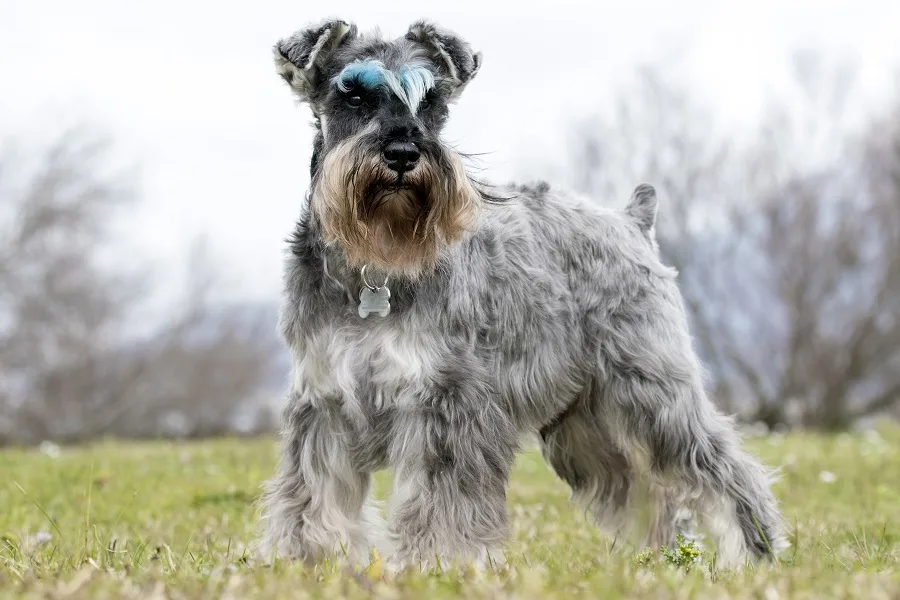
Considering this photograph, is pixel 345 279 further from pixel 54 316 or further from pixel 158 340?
pixel 158 340

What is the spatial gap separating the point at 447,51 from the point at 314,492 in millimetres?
2361

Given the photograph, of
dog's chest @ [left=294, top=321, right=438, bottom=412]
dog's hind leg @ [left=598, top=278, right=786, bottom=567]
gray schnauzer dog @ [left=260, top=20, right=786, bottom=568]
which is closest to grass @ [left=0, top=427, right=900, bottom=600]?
dog's hind leg @ [left=598, top=278, right=786, bottom=567]

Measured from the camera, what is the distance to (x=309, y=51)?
4.96 meters

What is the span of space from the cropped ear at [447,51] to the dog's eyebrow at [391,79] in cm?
40

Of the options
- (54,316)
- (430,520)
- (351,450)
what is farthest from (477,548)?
(54,316)

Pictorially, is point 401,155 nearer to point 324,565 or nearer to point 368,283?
point 368,283

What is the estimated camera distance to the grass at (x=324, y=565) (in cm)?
315

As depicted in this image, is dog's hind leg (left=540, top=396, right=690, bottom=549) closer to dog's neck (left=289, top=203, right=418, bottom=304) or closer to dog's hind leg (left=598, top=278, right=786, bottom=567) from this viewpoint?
dog's hind leg (left=598, top=278, right=786, bottom=567)

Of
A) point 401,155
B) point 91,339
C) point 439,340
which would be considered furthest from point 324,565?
point 91,339

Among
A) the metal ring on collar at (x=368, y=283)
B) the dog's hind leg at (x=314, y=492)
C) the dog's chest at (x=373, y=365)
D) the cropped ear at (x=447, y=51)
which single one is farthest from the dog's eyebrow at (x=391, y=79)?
the dog's hind leg at (x=314, y=492)

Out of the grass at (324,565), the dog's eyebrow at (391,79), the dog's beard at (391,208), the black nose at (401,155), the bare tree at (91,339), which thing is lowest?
the bare tree at (91,339)

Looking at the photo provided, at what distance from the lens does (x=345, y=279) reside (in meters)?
4.78

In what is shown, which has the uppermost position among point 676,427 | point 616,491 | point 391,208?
point 391,208

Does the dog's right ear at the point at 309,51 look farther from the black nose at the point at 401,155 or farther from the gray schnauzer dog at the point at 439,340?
the black nose at the point at 401,155
